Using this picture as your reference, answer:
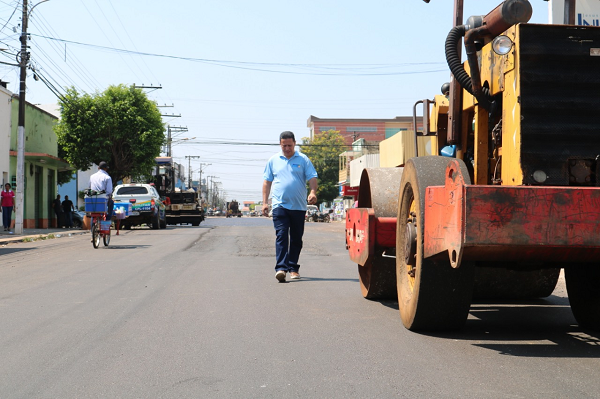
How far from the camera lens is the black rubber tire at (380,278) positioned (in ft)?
22.7

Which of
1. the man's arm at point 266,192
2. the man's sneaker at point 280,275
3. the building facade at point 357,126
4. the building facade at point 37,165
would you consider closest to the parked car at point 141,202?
the building facade at point 37,165

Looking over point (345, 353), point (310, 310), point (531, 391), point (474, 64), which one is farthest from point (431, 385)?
point (310, 310)

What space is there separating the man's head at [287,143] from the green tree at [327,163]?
264 feet

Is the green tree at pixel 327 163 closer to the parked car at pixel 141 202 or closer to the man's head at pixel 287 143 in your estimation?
the parked car at pixel 141 202

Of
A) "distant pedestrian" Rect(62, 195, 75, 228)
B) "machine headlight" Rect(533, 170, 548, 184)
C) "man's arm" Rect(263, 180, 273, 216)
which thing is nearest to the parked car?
"distant pedestrian" Rect(62, 195, 75, 228)

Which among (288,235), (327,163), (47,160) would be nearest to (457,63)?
(288,235)

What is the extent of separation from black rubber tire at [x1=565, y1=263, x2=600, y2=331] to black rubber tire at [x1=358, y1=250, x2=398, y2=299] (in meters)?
1.66

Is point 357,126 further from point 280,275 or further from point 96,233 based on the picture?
point 280,275

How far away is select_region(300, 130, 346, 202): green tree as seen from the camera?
91.5m

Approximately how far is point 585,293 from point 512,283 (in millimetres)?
1462

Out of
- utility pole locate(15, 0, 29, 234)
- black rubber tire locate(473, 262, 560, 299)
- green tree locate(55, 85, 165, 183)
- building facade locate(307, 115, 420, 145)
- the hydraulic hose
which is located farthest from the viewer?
building facade locate(307, 115, 420, 145)

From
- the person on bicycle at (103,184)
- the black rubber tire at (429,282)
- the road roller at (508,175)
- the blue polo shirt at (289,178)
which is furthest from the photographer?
the person on bicycle at (103,184)

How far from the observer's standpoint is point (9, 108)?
106 ft

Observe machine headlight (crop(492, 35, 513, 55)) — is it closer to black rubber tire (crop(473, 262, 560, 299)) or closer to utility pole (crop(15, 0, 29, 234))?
black rubber tire (crop(473, 262, 560, 299))
